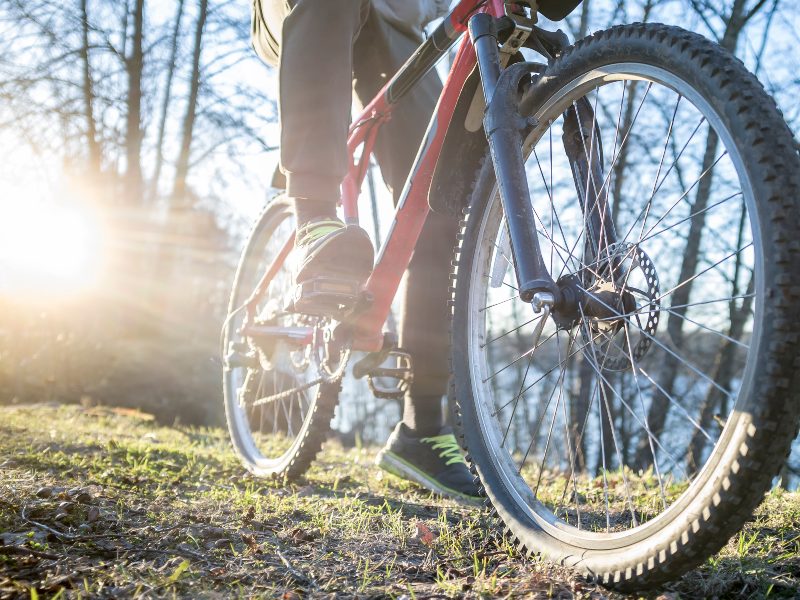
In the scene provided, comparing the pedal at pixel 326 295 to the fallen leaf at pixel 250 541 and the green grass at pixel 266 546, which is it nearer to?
the green grass at pixel 266 546

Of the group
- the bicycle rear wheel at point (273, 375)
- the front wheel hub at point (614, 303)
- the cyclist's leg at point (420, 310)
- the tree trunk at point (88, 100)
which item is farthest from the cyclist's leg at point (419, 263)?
the tree trunk at point (88, 100)

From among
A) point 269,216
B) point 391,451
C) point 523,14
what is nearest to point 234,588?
point 391,451

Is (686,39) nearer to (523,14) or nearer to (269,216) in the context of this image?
(523,14)

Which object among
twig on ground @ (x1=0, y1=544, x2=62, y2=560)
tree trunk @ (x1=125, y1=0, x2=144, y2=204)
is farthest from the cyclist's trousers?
tree trunk @ (x1=125, y1=0, x2=144, y2=204)

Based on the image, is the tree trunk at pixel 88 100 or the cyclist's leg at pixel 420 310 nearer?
the cyclist's leg at pixel 420 310

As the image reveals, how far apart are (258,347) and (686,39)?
6.69ft

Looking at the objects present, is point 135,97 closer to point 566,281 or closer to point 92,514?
point 92,514

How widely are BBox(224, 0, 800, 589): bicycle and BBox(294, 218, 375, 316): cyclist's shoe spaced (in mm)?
19

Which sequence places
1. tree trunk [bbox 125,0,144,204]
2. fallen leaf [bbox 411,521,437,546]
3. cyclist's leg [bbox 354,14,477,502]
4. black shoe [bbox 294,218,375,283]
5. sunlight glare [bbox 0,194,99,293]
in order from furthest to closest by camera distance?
sunlight glare [bbox 0,194,99,293] < tree trunk [bbox 125,0,144,204] < cyclist's leg [bbox 354,14,477,502] < black shoe [bbox 294,218,375,283] < fallen leaf [bbox 411,521,437,546]

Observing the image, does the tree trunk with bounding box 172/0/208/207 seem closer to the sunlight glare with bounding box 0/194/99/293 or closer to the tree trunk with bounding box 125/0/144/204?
the tree trunk with bounding box 125/0/144/204

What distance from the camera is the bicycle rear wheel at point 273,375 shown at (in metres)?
2.25

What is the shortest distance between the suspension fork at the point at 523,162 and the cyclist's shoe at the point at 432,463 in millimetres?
956

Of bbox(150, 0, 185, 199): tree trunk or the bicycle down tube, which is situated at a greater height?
bbox(150, 0, 185, 199): tree trunk

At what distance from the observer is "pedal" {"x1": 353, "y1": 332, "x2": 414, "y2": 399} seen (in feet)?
7.14
